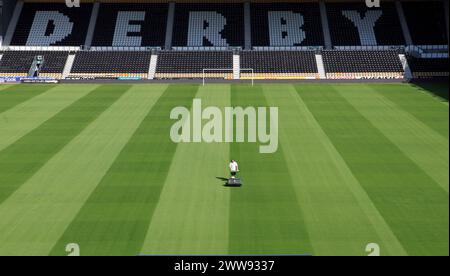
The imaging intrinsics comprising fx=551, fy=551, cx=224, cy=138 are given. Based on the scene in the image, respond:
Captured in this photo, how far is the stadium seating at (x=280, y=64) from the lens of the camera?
54188 millimetres

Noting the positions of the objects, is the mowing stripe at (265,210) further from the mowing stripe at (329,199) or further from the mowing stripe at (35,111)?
the mowing stripe at (35,111)

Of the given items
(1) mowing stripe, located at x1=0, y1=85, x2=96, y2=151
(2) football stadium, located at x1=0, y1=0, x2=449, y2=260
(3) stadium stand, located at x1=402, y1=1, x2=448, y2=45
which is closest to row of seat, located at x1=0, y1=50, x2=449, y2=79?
(2) football stadium, located at x1=0, y1=0, x2=449, y2=260

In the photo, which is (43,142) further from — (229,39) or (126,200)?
(229,39)

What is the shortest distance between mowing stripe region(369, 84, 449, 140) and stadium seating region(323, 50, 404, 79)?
4318 millimetres

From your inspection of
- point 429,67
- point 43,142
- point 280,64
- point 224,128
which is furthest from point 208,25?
point 43,142

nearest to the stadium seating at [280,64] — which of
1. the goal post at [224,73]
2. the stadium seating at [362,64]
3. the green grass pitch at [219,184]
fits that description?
the goal post at [224,73]

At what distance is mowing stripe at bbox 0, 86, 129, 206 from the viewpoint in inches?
1011

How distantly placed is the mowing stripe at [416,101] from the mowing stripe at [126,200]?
16.8 metres

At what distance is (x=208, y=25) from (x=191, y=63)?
308 inches

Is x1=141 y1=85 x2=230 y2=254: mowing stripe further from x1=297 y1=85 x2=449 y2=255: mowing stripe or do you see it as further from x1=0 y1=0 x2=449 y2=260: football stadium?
x1=297 y1=85 x2=449 y2=255: mowing stripe

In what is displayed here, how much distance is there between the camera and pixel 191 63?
5634 centimetres

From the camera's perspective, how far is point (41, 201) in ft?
74.1

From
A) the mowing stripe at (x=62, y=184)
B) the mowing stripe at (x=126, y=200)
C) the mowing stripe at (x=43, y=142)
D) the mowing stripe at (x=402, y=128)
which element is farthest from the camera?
the mowing stripe at (x=402, y=128)
